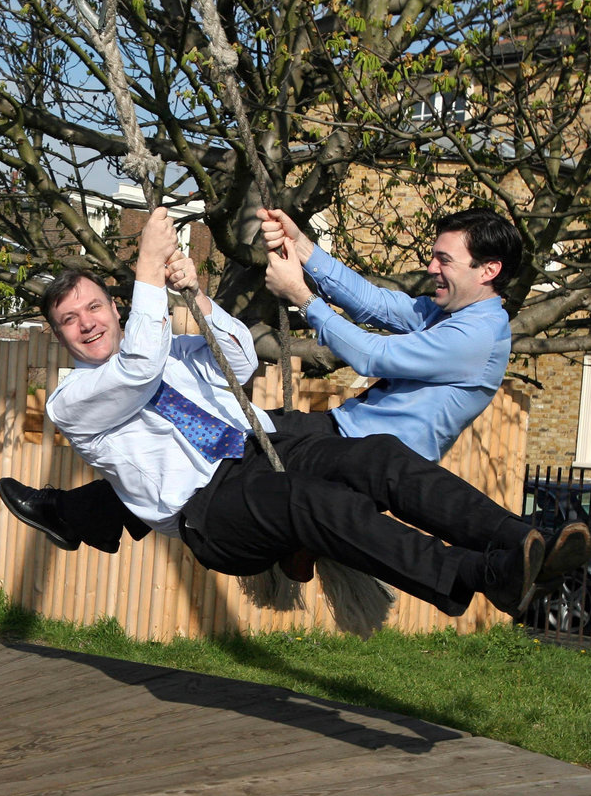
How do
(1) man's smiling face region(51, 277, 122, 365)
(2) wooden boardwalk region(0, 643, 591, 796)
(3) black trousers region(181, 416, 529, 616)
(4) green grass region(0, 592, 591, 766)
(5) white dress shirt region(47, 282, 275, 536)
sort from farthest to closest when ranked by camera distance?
(4) green grass region(0, 592, 591, 766) < (2) wooden boardwalk region(0, 643, 591, 796) < (1) man's smiling face region(51, 277, 122, 365) < (5) white dress shirt region(47, 282, 275, 536) < (3) black trousers region(181, 416, 529, 616)

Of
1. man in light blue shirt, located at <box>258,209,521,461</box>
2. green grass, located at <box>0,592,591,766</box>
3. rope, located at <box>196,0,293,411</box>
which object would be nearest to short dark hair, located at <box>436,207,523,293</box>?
man in light blue shirt, located at <box>258,209,521,461</box>

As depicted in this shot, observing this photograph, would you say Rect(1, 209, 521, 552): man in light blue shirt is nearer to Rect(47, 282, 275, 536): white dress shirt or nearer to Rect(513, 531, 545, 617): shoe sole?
Rect(47, 282, 275, 536): white dress shirt

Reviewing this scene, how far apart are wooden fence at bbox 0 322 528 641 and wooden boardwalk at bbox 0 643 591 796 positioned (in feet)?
4.62

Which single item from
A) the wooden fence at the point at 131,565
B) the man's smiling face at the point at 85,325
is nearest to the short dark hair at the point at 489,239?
the man's smiling face at the point at 85,325

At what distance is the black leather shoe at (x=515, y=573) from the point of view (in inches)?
119

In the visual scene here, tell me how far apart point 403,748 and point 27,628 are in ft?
12.8

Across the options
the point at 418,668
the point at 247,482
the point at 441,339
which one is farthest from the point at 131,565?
the point at 441,339

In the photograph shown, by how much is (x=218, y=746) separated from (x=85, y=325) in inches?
84.0

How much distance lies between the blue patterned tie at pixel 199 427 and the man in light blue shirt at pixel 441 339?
0.49 meters

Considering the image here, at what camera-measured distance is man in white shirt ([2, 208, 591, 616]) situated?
326cm

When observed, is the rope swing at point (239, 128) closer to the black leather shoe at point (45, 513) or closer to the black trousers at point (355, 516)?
the black trousers at point (355, 516)

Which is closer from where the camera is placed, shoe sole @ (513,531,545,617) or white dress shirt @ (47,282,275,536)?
shoe sole @ (513,531,545,617)

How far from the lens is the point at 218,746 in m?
4.62

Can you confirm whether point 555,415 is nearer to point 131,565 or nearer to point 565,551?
point 131,565
